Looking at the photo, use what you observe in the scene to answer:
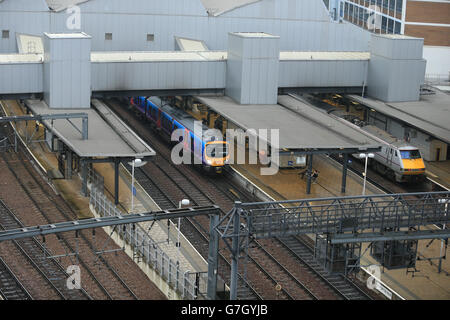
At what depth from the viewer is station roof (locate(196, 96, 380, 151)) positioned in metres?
49.4

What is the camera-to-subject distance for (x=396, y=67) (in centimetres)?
6106

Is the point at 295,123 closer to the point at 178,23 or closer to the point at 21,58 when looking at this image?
the point at 21,58

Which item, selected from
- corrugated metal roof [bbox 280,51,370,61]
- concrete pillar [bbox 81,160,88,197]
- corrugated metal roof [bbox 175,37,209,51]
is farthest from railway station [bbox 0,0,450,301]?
corrugated metal roof [bbox 280,51,370,61]

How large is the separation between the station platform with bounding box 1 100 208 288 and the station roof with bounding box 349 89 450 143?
1801cm

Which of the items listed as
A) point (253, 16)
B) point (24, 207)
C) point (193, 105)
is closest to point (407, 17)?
point (253, 16)

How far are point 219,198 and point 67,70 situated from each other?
12872mm

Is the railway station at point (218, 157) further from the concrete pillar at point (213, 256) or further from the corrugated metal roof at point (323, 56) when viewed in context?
the corrugated metal roof at point (323, 56)

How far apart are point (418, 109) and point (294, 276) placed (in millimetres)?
23508

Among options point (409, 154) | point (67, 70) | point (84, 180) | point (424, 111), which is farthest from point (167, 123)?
point (424, 111)

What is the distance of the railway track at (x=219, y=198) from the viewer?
39.5m

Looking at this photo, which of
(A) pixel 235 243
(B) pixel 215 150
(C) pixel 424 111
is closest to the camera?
(A) pixel 235 243

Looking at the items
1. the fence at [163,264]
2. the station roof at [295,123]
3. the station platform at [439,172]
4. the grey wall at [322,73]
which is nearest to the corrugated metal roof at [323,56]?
the grey wall at [322,73]

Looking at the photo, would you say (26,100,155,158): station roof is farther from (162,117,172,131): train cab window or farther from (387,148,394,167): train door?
(387,148,394,167): train door
